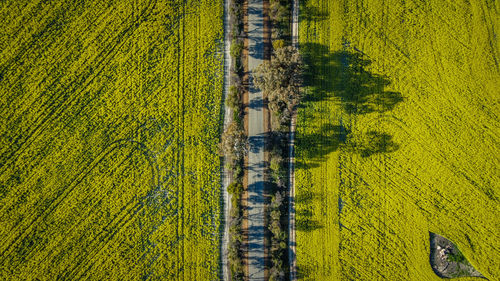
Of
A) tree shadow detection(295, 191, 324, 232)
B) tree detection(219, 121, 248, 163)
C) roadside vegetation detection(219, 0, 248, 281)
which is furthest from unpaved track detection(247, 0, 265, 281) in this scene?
tree shadow detection(295, 191, 324, 232)

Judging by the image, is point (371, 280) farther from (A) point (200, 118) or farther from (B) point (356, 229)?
(A) point (200, 118)

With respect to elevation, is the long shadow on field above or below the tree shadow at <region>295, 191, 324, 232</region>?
above

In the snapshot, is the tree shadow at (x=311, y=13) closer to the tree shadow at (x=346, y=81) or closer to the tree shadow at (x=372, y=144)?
the tree shadow at (x=346, y=81)

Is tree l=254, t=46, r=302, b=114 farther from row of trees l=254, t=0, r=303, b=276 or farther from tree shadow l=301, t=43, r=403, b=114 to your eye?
tree shadow l=301, t=43, r=403, b=114

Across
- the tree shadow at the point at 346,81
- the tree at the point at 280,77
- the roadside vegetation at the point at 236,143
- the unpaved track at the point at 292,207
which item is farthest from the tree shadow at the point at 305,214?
the tree shadow at the point at 346,81

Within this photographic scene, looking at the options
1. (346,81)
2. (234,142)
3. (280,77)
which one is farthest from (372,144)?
(234,142)

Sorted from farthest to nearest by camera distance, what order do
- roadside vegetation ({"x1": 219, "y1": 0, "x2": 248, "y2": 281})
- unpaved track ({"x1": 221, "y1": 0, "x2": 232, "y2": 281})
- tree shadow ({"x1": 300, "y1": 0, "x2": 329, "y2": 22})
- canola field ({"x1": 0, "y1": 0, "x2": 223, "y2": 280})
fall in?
1. tree shadow ({"x1": 300, "y1": 0, "x2": 329, "y2": 22})
2. unpaved track ({"x1": 221, "y1": 0, "x2": 232, "y2": 281})
3. canola field ({"x1": 0, "y1": 0, "x2": 223, "y2": 280})
4. roadside vegetation ({"x1": 219, "y1": 0, "x2": 248, "y2": 281})

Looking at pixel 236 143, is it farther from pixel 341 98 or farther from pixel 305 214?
pixel 341 98
